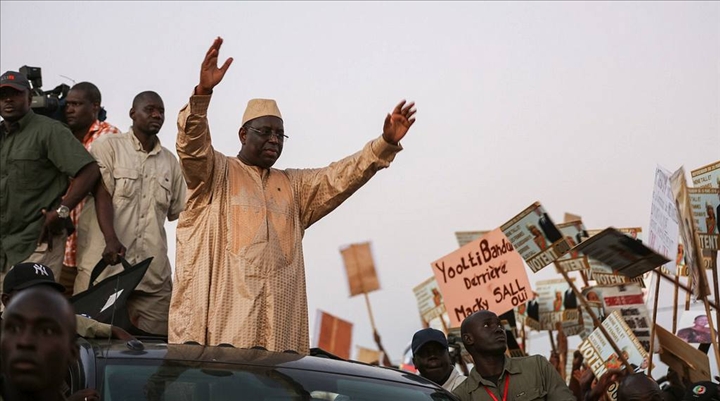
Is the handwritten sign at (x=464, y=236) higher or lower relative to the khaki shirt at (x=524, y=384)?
higher

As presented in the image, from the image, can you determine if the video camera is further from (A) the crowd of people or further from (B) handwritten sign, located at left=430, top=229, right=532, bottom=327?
(B) handwritten sign, located at left=430, top=229, right=532, bottom=327

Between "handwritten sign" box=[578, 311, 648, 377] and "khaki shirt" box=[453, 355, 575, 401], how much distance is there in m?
2.05

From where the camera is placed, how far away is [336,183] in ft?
23.1

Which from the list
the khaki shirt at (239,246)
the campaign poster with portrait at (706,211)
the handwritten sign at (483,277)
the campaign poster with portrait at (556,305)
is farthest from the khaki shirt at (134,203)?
the campaign poster with portrait at (556,305)

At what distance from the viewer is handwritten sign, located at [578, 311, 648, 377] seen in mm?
8633

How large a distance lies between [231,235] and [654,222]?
333 cm

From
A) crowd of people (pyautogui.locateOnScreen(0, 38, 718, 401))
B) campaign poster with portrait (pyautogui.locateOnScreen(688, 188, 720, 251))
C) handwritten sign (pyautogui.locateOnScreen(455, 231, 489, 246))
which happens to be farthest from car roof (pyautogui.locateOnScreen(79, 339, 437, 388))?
handwritten sign (pyautogui.locateOnScreen(455, 231, 489, 246))

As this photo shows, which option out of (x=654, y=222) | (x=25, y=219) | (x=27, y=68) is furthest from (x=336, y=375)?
(x=27, y=68)

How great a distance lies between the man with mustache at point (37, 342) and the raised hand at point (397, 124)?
137 inches

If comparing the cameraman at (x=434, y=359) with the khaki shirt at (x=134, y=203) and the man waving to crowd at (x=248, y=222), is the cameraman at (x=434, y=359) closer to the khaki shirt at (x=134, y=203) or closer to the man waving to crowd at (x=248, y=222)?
the man waving to crowd at (x=248, y=222)

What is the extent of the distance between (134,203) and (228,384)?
3.87m

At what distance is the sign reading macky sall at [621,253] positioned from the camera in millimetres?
7809

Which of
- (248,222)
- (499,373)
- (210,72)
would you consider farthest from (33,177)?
(499,373)

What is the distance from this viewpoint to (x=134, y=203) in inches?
332
